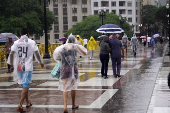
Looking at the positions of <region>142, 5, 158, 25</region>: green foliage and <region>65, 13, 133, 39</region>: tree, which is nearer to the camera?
<region>65, 13, 133, 39</region>: tree

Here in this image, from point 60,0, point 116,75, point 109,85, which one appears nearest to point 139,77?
point 116,75

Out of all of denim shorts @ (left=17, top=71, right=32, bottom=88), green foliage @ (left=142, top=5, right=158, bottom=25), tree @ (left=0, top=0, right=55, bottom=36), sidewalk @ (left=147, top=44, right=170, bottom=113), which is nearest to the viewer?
sidewalk @ (left=147, top=44, right=170, bottom=113)

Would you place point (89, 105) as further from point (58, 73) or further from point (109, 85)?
point (109, 85)

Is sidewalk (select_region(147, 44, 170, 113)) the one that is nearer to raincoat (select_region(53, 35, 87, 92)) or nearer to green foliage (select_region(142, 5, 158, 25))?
raincoat (select_region(53, 35, 87, 92))

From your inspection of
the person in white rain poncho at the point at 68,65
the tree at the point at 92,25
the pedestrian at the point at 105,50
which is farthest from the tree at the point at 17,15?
the tree at the point at 92,25

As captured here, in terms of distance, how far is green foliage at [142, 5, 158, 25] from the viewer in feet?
461

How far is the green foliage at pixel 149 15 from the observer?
141 meters

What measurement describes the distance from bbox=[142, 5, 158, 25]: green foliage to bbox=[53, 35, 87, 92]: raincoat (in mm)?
134718

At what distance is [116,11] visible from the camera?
127 metres

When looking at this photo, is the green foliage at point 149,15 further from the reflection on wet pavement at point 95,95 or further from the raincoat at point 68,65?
the raincoat at point 68,65

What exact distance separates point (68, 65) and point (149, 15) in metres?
136

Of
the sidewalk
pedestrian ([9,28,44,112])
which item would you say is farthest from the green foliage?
pedestrian ([9,28,44,112])

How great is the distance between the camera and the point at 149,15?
140750mm

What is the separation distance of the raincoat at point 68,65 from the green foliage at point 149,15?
135 metres
